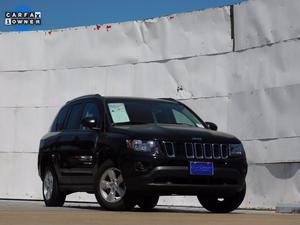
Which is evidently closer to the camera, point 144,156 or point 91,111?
point 144,156

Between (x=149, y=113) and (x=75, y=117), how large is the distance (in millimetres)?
1396

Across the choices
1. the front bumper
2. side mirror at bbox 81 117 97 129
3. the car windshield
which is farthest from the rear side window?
the front bumper

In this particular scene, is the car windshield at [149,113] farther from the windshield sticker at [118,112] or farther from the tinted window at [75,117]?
the tinted window at [75,117]

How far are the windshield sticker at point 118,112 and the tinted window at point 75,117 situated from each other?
85 cm

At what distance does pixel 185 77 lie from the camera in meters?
16.1

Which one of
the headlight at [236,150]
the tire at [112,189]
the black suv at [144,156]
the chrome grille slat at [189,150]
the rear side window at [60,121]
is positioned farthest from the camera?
the rear side window at [60,121]

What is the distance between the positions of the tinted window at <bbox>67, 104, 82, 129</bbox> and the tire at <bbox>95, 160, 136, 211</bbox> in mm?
1502

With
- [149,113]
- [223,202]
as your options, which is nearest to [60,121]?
[149,113]

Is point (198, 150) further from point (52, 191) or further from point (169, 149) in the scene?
point (52, 191)

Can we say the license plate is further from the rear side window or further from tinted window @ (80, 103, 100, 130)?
the rear side window

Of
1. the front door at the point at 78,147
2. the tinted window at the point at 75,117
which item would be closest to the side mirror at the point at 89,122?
the front door at the point at 78,147

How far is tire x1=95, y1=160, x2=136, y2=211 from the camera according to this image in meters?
11.0

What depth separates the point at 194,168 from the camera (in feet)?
36.2

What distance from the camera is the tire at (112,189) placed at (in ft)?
36.1
